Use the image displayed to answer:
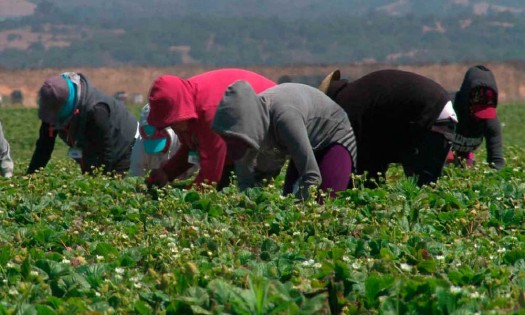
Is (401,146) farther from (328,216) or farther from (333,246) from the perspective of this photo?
(333,246)

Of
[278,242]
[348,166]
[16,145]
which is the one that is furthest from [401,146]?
[16,145]

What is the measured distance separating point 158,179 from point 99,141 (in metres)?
1.22

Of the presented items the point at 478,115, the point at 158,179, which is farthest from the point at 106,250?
the point at 478,115

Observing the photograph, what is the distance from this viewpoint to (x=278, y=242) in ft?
20.0

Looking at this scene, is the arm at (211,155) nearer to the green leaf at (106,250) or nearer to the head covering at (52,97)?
the head covering at (52,97)

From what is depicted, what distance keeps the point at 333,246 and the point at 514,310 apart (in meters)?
1.71

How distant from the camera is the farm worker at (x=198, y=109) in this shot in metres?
7.79

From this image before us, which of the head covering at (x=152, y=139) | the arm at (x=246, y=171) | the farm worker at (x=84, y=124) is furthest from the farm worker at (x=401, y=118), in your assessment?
the farm worker at (x=84, y=124)

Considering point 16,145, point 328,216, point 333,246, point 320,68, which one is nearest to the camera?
point 333,246

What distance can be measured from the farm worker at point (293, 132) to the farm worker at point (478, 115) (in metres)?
2.46

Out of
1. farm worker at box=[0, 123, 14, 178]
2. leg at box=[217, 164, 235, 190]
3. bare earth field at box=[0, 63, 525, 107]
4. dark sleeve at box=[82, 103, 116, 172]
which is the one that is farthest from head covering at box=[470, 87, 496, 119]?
bare earth field at box=[0, 63, 525, 107]

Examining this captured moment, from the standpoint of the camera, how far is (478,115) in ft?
32.6

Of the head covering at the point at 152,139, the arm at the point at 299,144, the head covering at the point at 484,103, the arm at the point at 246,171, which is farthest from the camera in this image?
the head covering at the point at 484,103

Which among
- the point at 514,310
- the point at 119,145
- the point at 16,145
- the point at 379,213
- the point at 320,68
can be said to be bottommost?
the point at 320,68
